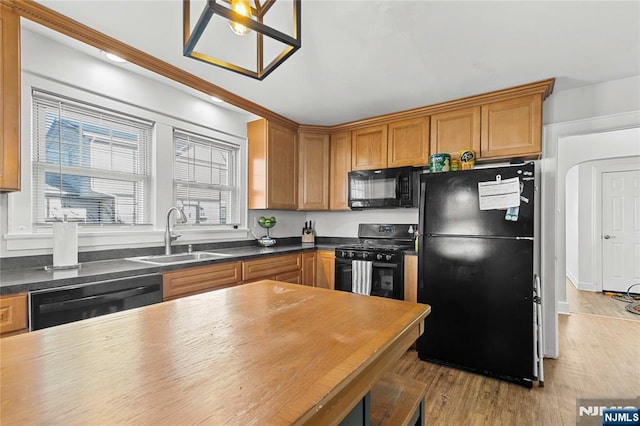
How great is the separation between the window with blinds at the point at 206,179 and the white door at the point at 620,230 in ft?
19.1

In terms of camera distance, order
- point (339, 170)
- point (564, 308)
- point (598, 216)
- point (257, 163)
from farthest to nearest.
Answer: point (598, 216) → point (564, 308) → point (339, 170) → point (257, 163)

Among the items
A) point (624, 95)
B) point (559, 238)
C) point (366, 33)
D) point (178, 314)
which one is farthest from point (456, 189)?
point (178, 314)

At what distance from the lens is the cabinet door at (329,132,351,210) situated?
12.4ft

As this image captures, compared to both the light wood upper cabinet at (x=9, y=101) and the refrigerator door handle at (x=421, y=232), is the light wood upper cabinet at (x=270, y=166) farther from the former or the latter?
the light wood upper cabinet at (x=9, y=101)

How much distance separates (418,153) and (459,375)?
2097 mm

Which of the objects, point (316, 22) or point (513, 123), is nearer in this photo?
point (316, 22)

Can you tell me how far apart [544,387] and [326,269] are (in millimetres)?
2134

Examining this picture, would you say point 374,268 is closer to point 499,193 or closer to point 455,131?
point 499,193

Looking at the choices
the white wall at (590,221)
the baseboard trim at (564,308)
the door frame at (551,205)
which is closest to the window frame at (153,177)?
the door frame at (551,205)

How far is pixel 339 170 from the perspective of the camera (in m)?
3.85

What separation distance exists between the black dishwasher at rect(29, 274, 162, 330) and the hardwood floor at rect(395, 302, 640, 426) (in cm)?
197

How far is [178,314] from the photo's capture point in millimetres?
1158

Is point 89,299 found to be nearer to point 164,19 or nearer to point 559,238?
point 164,19

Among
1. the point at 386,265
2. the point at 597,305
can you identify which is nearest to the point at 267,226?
the point at 386,265
